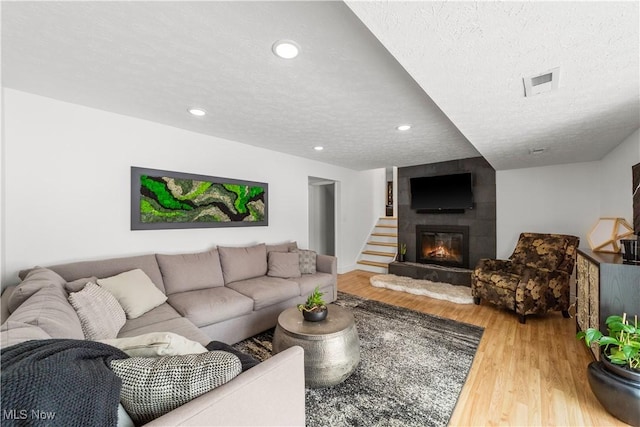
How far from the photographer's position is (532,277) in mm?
2994

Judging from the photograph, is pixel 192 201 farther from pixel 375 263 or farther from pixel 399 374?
pixel 375 263

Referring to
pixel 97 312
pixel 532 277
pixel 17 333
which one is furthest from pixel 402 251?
pixel 17 333

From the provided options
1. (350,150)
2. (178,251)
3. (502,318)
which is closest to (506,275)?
(502,318)

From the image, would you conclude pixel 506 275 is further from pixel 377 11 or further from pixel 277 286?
pixel 377 11

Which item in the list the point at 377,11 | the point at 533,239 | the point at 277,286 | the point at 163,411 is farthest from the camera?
the point at 533,239

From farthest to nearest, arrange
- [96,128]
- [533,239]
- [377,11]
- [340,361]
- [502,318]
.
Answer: [533,239], [502,318], [96,128], [340,361], [377,11]

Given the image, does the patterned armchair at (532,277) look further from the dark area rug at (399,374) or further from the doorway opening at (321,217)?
the doorway opening at (321,217)

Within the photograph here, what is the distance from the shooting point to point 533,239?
3.65 metres

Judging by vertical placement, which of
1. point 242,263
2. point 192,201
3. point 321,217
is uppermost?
point 192,201

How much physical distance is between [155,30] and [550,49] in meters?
1.99

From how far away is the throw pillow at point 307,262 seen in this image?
3.53 meters

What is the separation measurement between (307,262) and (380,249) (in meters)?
2.87

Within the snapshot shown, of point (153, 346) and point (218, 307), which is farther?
point (218, 307)

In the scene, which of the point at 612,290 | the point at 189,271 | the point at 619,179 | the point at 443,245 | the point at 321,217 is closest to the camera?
the point at 612,290
